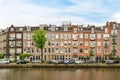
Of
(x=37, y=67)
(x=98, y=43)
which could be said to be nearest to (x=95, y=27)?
(x=98, y=43)

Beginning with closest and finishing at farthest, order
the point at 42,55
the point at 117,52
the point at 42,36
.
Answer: the point at 42,36 → the point at 42,55 → the point at 117,52

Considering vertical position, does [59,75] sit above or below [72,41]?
below

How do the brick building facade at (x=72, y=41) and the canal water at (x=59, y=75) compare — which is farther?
the brick building facade at (x=72, y=41)

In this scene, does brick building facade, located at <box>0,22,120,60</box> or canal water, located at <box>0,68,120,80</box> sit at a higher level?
brick building facade, located at <box>0,22,120,60</box>

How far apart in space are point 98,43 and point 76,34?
31.5 ft

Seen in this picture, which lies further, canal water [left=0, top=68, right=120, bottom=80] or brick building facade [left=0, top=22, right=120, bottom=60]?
brick building facade [left=0, top=22, right=120, bottom=60]

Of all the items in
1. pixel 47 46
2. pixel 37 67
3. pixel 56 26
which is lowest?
pixel 37 67

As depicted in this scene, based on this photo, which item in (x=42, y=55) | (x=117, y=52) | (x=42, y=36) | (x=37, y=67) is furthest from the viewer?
(x=117, y=52)

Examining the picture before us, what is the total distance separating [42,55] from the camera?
122938 mm

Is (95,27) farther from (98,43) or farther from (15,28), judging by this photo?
(15,28)

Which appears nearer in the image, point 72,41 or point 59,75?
point 59,75

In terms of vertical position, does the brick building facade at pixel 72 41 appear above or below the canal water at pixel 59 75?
above

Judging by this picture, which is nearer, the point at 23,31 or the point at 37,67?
the point at 37,67

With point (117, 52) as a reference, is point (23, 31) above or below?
above
